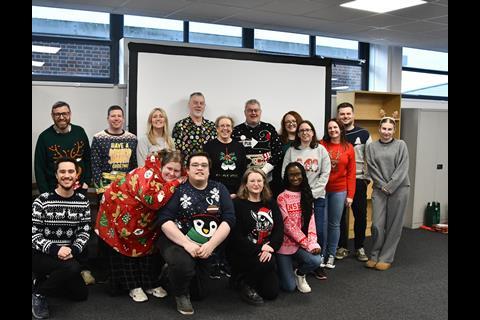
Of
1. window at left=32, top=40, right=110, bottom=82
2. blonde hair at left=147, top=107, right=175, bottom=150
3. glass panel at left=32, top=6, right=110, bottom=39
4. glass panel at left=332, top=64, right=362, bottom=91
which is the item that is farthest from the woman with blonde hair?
glass panel at left=332, top=64, right=362, bottom=91

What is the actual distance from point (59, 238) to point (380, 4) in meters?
4.16

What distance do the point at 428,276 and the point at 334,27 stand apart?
3.77 metres

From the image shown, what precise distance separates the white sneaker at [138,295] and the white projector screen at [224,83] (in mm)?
1366

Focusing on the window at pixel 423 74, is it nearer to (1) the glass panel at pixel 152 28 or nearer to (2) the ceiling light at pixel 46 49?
(1) the glass panel at pixel 152 28

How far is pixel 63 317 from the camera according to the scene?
9.25 feet

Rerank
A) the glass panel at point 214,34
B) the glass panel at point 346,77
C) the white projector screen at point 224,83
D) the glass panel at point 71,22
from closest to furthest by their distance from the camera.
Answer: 1. the white projector screen at point 224,83
2. the glass panel at point 71,22
3. the glass panel at point 214,34
4. the glass panel at point 346,77

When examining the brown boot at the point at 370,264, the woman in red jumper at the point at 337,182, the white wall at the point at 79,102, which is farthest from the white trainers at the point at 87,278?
the brown boot at the point at 370,264

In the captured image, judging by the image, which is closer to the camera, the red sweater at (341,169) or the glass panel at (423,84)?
the red sweater at (341,169)

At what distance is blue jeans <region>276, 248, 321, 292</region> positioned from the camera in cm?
330

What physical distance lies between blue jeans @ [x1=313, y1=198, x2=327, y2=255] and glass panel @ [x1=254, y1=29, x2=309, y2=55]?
3.79 meters

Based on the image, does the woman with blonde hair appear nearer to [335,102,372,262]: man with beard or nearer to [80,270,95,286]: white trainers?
[80,270,95,286]: white trainers

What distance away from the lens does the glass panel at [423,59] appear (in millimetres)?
8102
